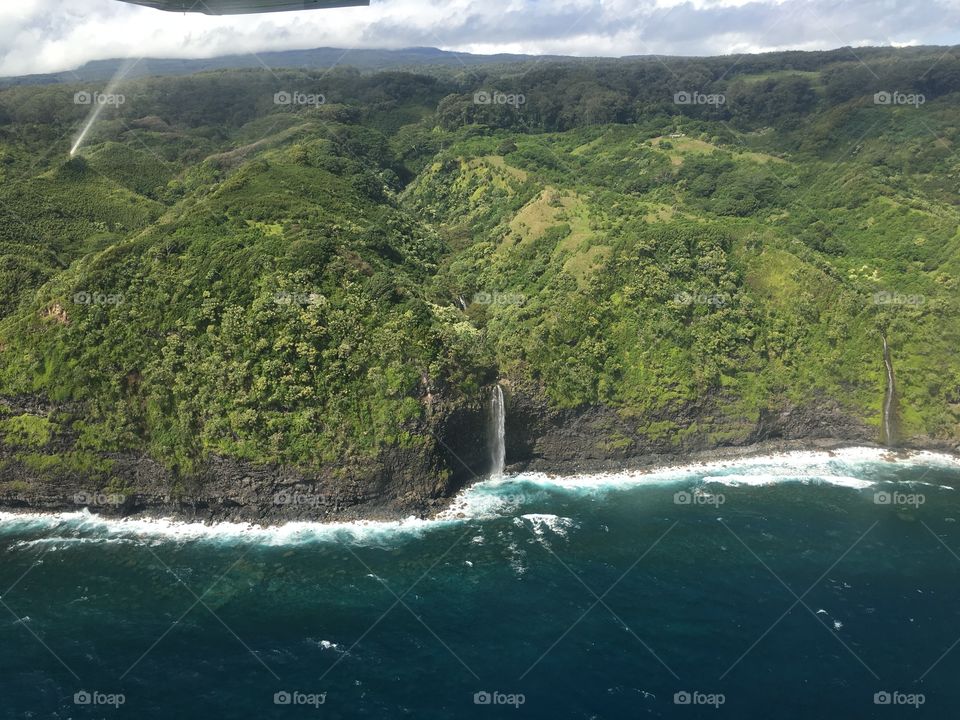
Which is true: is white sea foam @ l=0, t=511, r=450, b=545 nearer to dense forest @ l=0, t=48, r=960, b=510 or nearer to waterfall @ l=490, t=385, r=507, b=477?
dense forest @ l=0, t=48, r=960, b=510

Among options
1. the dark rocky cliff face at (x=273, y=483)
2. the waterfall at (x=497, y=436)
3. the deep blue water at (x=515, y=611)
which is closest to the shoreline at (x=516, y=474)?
the dark rocky cliff face at (x=273, y=483)

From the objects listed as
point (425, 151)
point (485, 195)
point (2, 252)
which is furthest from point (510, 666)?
point (425, 151)

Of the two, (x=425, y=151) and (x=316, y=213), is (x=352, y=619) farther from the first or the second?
(x=425, y=151)

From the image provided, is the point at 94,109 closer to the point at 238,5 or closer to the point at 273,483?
the point at 238,5

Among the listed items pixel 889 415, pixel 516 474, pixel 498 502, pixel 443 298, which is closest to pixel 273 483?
pixel 498 502

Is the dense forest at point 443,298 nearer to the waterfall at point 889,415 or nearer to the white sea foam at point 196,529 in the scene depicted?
the waterfall at point 889,415
